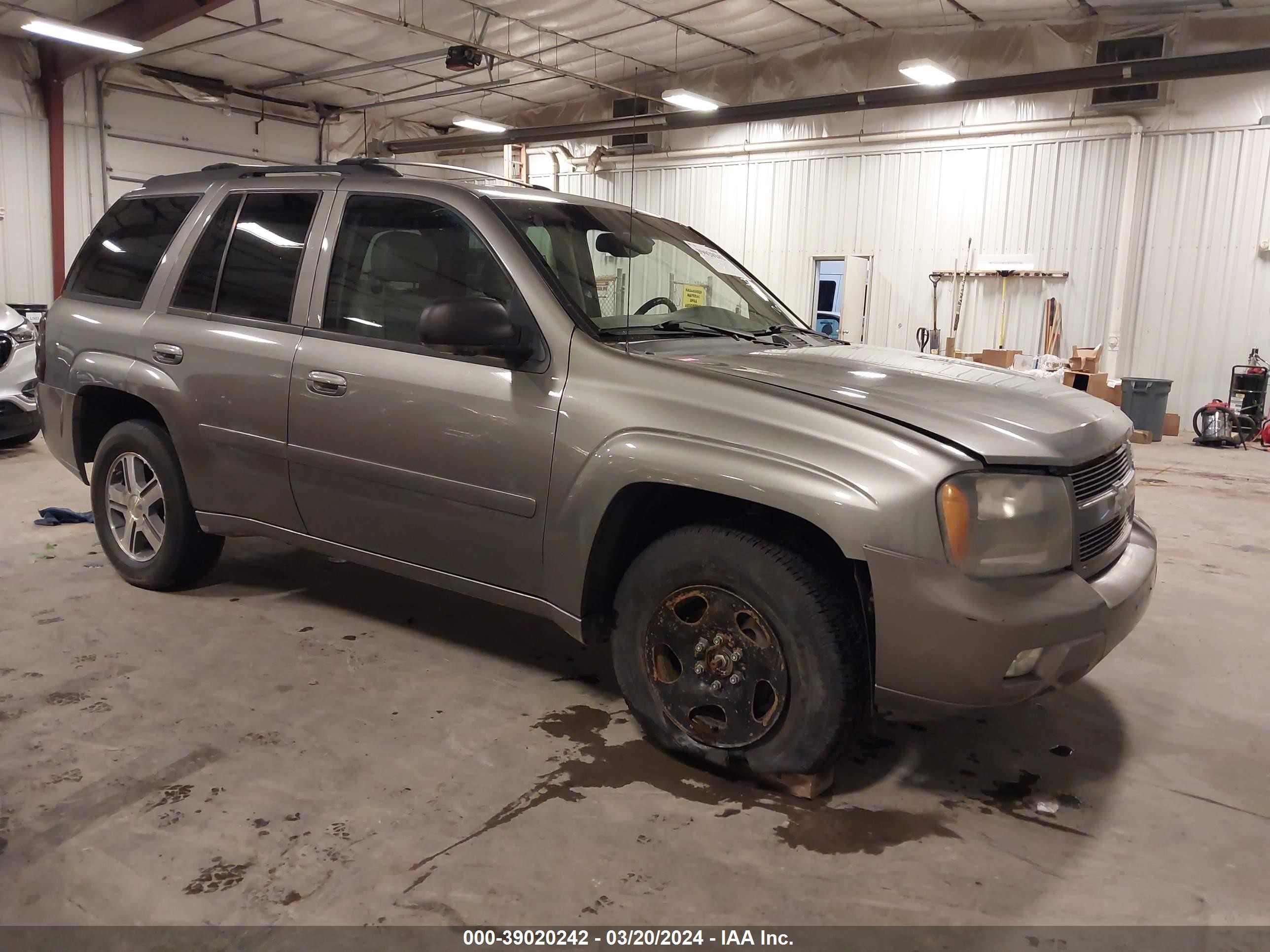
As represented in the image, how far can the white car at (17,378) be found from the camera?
22.2 feet

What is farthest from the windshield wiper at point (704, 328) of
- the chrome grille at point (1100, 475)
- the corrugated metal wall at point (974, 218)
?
the corrugated metal wall at point (974, 218)

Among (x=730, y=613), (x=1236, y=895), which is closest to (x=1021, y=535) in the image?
(x=730, y=613)

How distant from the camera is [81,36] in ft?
34.2

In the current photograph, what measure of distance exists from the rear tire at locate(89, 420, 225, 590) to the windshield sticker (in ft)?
7.13

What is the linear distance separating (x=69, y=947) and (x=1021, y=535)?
84.1 inches

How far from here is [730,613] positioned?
2393mm

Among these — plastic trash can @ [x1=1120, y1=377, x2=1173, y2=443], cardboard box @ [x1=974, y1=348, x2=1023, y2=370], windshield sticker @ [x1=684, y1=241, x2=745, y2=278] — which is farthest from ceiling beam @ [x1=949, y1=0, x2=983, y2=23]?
windshield sticker @ [x1=684, y1=241, x2=745, y2=278]

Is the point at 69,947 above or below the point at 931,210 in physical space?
below

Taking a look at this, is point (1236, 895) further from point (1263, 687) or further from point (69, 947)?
point (69, 947)

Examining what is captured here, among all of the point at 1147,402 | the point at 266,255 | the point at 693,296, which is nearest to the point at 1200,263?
the point at 1147,402

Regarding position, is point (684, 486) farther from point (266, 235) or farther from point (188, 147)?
point (188, 147)

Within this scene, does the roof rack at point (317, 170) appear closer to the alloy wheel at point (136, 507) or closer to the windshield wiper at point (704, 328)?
the windshield wiper at point (704, 328)

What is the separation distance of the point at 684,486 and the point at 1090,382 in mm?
9396

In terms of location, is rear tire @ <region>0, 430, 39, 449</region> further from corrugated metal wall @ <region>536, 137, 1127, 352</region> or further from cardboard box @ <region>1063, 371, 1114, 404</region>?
cardboard box @ <region>1063, 371, 1114, 404</region>
